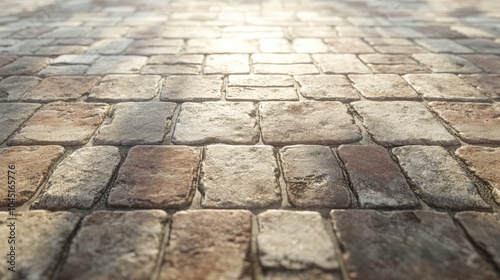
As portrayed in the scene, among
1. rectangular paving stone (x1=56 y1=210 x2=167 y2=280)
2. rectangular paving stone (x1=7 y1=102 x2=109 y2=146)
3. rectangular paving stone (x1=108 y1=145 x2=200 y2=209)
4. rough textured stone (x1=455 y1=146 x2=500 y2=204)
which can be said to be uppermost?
rectangular paving stone (x1=7 y1=102 x2=109 y2=146)

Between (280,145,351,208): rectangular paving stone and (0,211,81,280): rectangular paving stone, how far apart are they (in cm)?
81

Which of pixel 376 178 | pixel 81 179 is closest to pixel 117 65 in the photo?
pixel 81 179

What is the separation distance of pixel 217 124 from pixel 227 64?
1089mm

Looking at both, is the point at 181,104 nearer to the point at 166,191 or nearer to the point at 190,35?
the point at 166,191

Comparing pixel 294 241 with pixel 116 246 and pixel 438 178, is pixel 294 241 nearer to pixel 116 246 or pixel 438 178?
pixel 116 246

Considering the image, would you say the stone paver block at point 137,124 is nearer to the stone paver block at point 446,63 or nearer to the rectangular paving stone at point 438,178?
the rectangular paving stone at point 438,178

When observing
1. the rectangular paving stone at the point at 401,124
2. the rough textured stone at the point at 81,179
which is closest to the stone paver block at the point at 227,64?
the rectangular paving stone at the point at 401,124

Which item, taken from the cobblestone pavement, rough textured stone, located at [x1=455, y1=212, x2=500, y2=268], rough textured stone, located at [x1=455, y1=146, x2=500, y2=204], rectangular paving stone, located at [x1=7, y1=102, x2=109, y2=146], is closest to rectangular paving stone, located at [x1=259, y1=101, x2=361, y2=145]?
the cobblestone pavement

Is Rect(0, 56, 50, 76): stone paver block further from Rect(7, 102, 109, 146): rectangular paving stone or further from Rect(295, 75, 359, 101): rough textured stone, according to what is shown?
Rect(295, 75, 359, 101): rough textured stone

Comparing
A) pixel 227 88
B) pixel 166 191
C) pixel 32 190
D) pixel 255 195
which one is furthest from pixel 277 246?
pixel 227 88

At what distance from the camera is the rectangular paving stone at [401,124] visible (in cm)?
162

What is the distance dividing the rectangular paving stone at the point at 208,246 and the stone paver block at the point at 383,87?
4.60 feet

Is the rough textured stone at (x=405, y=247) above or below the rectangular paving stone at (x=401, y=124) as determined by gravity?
below

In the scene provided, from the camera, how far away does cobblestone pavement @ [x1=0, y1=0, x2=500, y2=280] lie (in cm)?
101
